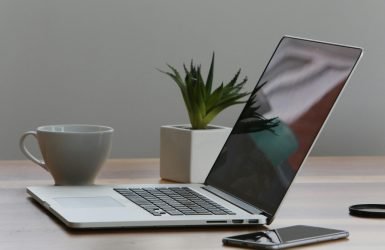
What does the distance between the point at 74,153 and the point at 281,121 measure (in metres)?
0.36

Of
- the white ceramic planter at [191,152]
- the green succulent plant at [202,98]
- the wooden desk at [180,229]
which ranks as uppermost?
the green succulent plant at [202,98]

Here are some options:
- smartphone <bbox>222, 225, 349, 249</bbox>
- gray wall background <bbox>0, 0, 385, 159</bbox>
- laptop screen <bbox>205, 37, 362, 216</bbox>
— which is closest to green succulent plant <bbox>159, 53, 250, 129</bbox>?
laptop screen <bbox>205, 37, 362, 216</bbox>

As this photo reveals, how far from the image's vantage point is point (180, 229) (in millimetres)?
1129

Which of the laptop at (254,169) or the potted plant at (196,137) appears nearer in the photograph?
the laptop at (254,169)

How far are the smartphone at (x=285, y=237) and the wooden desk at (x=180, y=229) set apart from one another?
13mm

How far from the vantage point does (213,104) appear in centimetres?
156

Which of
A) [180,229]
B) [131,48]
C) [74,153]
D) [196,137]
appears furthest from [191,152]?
[131,48]

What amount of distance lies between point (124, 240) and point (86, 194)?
10.8 inches

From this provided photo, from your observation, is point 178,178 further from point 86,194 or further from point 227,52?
point 227,52

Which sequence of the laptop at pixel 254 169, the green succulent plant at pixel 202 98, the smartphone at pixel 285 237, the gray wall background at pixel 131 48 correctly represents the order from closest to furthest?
1. the smartphone at pixel 285 237
2. the laptop at pixel 254 169
3. the green succulent plant at pixel 202 98
4. the gray wall background at pixel 131 48

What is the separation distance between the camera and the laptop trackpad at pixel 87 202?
48.0 inches

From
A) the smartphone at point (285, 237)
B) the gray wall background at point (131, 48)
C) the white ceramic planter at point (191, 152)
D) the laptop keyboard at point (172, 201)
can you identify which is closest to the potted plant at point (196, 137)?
the white ceramic planter at point (191, 152)

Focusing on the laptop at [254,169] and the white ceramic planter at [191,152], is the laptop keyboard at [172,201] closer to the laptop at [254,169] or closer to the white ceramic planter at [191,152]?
the laptop at [254,169]

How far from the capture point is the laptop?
1153mm
